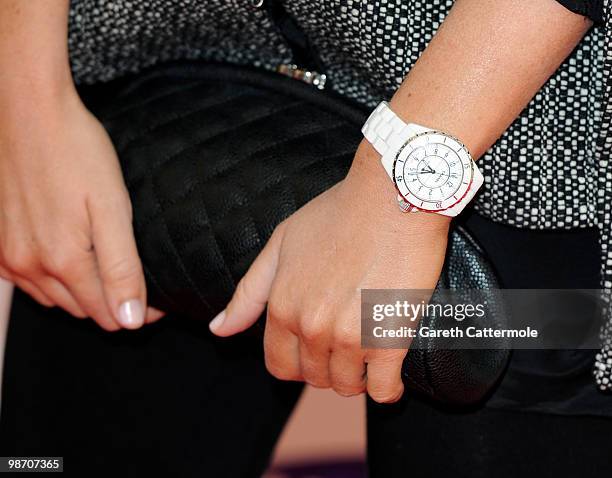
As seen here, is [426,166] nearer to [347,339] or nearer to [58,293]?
[347,339]

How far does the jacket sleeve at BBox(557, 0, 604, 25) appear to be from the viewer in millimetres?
606

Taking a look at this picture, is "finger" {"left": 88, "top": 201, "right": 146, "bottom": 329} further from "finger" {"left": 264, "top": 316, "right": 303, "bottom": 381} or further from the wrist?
the wrist

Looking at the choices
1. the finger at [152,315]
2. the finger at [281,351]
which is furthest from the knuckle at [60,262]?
the finger at [281,351]

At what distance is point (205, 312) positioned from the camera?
33.2 inches

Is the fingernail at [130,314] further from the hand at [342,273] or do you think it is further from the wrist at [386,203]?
the wrist at [386,203]

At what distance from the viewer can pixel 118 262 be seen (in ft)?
2.73

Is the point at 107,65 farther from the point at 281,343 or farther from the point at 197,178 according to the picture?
the point at 281,343

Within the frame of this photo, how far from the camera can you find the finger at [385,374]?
708 mm

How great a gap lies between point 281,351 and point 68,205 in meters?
0.26

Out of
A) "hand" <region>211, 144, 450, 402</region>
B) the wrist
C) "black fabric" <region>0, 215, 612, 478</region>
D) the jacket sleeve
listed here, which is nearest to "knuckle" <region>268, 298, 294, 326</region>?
"hand" <region>211, 144, 450, 402</region>

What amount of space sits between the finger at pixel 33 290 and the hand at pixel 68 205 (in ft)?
0.12

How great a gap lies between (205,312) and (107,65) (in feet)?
0.97

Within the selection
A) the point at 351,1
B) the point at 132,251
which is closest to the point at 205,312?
the point at 132,251

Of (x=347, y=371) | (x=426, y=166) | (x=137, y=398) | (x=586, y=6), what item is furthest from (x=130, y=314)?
(x=586, y=6)
